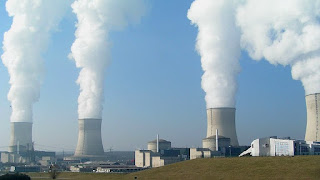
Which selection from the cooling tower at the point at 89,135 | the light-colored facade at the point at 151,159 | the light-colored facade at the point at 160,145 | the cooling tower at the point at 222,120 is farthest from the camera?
the light-colored facade at the point at 160,145

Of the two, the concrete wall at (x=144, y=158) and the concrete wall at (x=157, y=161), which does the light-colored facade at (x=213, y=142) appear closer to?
the concrete wall at (x=157, y=161)

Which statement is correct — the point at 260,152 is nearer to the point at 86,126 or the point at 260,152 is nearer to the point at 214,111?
the point at 214,111

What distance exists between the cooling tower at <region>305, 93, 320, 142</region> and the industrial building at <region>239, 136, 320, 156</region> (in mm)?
1214

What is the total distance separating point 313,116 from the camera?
54.8 metres

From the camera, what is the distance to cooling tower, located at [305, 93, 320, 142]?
54.6 meters

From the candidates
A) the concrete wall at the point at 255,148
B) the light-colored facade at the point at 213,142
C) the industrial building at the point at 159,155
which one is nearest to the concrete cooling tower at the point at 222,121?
the light-colored facade at the point at 213,142

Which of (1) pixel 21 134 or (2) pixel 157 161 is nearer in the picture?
(2) pixel 157 161

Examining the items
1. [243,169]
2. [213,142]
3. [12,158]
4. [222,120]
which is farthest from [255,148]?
[12,158]

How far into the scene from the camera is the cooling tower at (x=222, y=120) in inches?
2559

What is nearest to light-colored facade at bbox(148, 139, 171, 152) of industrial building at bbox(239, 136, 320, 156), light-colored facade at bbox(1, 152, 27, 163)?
light-colored facade at bbox(1, 152, 27, 163)

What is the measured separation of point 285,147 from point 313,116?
558 cm

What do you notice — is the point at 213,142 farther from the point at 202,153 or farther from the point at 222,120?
the point at 222,120

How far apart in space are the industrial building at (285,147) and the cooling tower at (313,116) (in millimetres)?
1214

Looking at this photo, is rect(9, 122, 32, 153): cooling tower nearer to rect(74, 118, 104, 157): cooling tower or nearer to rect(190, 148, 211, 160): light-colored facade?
rect(74, 118, 104, 157): cooling tower
